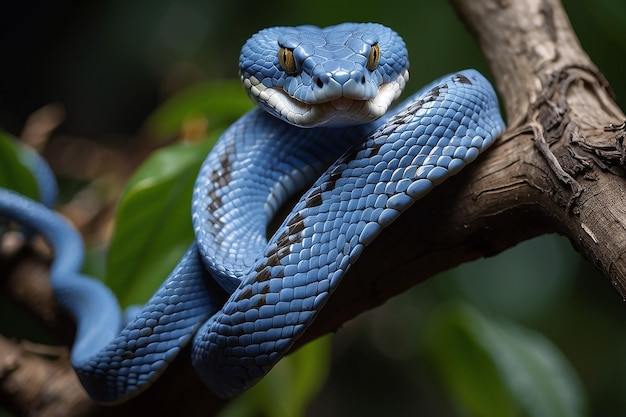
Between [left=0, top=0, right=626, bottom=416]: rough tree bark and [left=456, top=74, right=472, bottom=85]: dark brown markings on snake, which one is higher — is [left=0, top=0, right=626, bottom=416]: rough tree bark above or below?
below

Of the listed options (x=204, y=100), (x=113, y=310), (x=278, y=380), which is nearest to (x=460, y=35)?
(x=204, y=100)

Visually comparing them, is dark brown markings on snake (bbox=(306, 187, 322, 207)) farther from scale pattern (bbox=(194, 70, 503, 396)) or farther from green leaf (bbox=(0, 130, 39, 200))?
green leaf (bbox=(0, 130, 39, 200))

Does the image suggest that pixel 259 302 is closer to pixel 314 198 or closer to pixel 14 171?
pixel 314 198

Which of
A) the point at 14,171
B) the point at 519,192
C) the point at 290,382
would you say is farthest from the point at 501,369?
the point at 14,171

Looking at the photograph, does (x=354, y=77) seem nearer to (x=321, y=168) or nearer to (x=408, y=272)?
(x=321, y=168)

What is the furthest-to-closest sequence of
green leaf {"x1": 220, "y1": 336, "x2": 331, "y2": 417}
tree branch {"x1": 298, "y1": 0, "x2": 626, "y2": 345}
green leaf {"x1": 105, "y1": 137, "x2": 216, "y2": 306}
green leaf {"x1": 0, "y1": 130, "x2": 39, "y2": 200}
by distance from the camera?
green leaf {"x1": 220, "y1": 336, "x2": 331, "y2": 417} < green leaf {"x1": 0, "y1": 130, "x2": 39, "y2": 200} < green leaf {"x1": 105, "y1": 137, "x2": 216, "y2": 306} < tree branch {"x1": 298, "y1": 0, "x2": 626, "y2": 345}

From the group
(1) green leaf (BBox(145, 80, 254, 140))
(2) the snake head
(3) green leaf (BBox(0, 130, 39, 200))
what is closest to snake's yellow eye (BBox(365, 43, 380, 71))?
(2) the snake head
